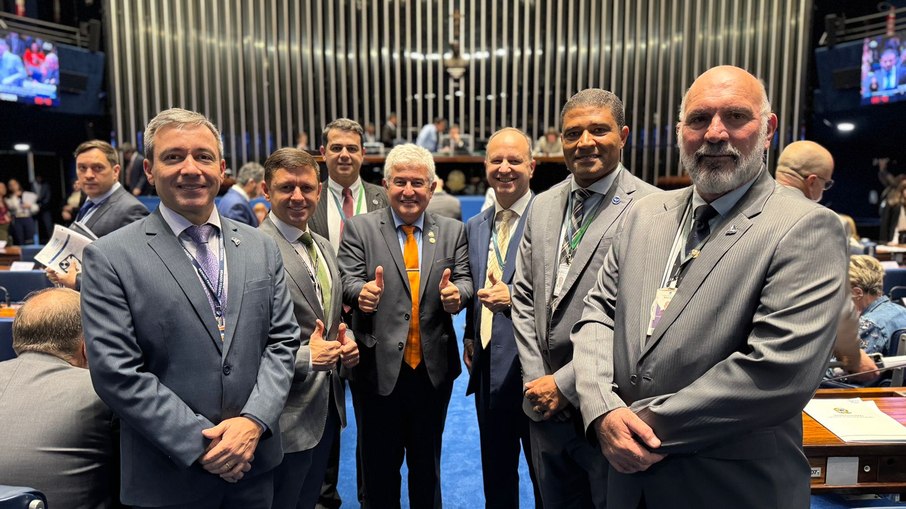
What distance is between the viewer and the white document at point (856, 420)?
171 cm

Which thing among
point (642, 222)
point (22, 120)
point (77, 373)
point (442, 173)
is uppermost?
point (22, 120)

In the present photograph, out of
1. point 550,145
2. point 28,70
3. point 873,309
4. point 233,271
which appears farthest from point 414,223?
point 28,70

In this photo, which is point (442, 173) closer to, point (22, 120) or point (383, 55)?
point (383, 55)

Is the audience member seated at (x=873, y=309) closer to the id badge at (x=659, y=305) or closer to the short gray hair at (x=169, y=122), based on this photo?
the id badge at (x=659, y=305)

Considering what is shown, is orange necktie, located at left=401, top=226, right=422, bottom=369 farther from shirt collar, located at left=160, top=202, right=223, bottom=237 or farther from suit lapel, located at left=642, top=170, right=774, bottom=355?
suit lapel, located at left=642, top=170, right=774, bottom=355

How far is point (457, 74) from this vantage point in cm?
1061

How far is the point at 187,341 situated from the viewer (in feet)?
4.71

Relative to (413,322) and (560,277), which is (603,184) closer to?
(560,277)

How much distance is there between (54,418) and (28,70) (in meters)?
9.67

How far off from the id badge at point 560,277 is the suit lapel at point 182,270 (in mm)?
969

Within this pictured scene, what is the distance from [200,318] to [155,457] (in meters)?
0.34

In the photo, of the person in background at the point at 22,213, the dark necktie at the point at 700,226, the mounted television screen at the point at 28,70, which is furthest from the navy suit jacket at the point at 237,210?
the person in background at the point at 22,213

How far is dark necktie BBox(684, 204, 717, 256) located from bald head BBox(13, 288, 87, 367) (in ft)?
5.22

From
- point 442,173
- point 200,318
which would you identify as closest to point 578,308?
point 200,318
